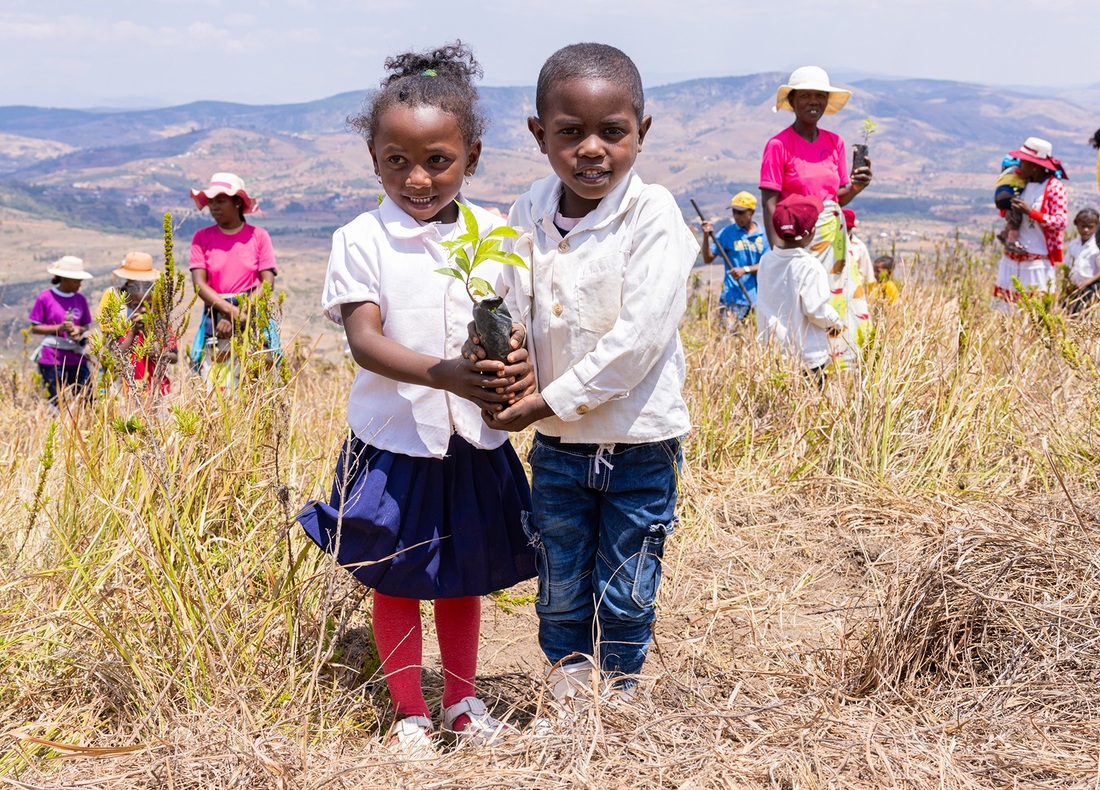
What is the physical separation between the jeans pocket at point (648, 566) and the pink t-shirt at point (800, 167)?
2.90 metres

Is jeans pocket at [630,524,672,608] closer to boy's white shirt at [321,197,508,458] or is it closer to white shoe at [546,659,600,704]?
white shoe at [546,659,600,704]

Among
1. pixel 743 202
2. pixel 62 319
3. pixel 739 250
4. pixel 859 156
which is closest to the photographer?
pixel 859 156

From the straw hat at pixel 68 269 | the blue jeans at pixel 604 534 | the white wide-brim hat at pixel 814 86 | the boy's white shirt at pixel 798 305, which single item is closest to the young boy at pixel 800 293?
the boy's white shirt at pixel 798 305

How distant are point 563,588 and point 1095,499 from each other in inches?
68.3

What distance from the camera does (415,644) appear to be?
6.77ft

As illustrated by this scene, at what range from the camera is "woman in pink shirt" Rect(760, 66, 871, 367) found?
4027 mm

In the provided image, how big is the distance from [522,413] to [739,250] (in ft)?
19.4

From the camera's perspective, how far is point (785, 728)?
1691mm

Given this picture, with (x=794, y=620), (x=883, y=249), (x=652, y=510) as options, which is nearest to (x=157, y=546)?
(x=652, y=510)

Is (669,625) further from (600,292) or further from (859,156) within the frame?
(859,156)

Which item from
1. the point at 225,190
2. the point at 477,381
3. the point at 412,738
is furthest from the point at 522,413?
the point at 225,190

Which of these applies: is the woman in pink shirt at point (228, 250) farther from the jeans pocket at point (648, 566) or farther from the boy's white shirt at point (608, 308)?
the jeans pocket at point (648, 566)

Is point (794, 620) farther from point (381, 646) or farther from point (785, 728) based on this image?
point (381, 646)

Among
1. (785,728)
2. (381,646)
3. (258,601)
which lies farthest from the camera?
(258,601)
